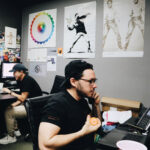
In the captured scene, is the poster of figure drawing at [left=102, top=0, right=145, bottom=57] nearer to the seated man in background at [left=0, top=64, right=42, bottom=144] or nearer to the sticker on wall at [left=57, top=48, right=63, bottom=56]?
the sticker on wall at [left=57, top=48, right=63, bottom=56]

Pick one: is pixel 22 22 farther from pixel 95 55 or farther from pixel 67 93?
pixel 67 93

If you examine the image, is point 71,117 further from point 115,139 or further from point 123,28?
point 123,28

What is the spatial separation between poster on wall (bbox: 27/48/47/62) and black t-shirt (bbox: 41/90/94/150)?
2658 mm

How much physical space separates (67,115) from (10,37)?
11.0ft

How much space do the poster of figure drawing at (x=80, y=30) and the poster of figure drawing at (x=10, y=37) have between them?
4.58ft

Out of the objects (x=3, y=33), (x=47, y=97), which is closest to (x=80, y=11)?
(x=3, y=33)

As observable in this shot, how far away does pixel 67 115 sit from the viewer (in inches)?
47.6

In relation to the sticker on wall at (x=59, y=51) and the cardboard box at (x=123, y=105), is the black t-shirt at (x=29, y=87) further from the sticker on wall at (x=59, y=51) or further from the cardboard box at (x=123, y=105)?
the cardboard box at (x=123, y=105)

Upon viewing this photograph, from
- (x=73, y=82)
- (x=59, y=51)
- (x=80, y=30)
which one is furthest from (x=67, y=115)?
(x=59, y=51)

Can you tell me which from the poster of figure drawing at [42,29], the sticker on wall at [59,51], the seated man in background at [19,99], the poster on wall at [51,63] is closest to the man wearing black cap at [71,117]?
the seated man in background at [19,99]

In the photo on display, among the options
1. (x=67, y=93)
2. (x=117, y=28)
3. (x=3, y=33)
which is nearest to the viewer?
(x=67, y=93)

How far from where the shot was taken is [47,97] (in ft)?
4.67

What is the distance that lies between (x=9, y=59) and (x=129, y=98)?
111 inches

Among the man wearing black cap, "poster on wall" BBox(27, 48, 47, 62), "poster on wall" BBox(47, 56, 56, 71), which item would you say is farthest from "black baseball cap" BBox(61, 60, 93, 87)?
"poster on wall" BBox(27, 48, 47, 62)
